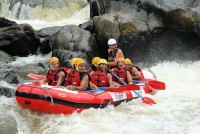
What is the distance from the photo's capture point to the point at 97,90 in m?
8.14

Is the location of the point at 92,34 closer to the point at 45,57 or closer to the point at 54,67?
the point at 45,57

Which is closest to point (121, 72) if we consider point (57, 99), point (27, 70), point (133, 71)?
point (133, 71)

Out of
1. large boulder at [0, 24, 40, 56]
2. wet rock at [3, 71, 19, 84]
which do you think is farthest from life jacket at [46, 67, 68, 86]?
large boulder at [0, 24, 40, 56]

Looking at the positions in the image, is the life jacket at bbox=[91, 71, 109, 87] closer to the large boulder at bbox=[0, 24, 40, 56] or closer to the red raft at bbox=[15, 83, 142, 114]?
the red raft at bbox=[15, 83, 142, 114]

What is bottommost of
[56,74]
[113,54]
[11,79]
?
[11,79]

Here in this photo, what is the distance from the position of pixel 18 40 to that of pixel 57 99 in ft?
25.7

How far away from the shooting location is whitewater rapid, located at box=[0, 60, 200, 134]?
22.5ft

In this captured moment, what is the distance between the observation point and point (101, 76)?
841cm

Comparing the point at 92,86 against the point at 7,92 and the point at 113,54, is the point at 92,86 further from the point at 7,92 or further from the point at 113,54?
the point at 7,92

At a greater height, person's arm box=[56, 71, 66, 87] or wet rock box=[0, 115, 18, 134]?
person's arm box=[56, 71, 66, 87]

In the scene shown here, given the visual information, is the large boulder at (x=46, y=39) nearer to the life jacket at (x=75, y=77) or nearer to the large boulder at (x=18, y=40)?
the large boulder at (x=18, y=40)

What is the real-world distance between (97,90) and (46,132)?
Answer: 70.1 inches

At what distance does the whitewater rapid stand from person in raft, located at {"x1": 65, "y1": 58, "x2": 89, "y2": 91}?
2.18ft

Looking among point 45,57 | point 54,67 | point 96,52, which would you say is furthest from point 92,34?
point 54,67
